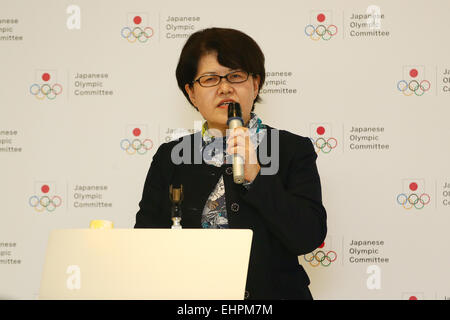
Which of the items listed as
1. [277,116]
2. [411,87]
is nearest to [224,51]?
[277,116]

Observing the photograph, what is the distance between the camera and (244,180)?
1246 millimetres

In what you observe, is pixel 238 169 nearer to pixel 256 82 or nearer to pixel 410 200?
pixel 256 82

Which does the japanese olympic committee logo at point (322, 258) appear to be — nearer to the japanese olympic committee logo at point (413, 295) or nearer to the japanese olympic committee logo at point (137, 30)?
the japanese olympic committee logo at point (413, 295)

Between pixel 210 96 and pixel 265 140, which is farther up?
pixel 210 96

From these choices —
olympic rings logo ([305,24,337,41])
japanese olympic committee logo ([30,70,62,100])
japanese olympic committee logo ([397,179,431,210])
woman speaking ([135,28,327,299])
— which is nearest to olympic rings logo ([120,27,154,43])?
japanese olympic committee logo ([30,70,62,100])

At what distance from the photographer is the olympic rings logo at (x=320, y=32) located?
2.02 metres

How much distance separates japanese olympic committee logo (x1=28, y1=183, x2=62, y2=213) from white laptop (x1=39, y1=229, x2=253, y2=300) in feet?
4.51

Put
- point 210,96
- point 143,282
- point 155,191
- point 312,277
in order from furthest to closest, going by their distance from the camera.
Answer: point 312,277 → point 155,191 → point 210,96 → point 143,282

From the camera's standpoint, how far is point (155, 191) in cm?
154

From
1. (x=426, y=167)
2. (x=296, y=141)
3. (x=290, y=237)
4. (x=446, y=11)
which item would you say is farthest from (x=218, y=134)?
(x=446, y=11)

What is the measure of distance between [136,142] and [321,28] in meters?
0.99

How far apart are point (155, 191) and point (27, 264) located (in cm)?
90
